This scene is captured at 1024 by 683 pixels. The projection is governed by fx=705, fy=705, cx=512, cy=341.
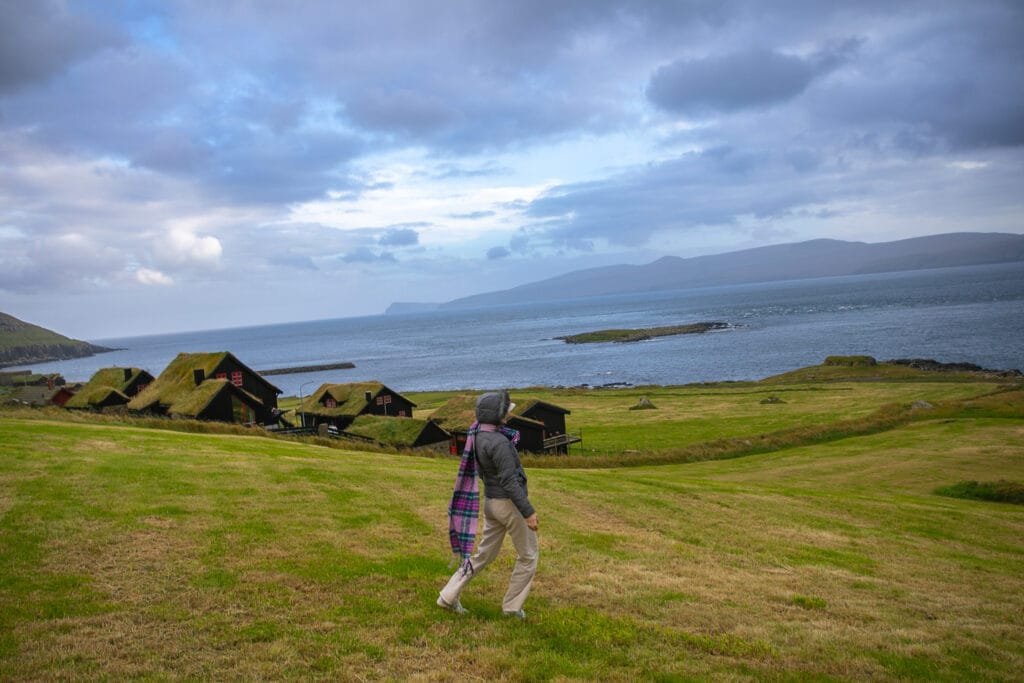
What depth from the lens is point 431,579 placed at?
38.1 ft

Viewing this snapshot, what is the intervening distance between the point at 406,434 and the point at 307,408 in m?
19.6

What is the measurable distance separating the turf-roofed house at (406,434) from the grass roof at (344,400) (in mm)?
8952

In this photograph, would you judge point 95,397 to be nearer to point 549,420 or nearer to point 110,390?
point 110,390

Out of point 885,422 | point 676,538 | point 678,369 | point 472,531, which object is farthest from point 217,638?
point 678,369

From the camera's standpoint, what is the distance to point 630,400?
93562 millimetres

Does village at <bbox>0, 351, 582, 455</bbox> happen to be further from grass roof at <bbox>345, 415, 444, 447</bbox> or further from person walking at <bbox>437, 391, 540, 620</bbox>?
person walking at <bbox>437, 391, 540, 620</bbox>

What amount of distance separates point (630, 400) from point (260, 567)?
8432 cm

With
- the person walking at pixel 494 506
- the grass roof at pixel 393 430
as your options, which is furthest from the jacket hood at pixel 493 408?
the grass roof at pixel 393 430

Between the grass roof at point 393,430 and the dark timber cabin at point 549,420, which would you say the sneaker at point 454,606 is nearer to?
the grass roof at point 393,430

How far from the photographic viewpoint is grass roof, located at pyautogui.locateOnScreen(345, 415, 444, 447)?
48281 millimetres

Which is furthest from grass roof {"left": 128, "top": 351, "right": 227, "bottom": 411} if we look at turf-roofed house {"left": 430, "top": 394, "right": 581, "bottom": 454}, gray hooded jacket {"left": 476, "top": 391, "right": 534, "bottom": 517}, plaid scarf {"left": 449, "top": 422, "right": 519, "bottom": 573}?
gray hooded jacket {"left": 476, "top": 391, "right": 534, "bottom": 517}

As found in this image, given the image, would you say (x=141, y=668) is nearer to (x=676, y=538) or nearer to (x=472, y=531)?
(x=472, y=531)

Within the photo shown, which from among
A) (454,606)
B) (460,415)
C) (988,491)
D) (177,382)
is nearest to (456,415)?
(460,415)

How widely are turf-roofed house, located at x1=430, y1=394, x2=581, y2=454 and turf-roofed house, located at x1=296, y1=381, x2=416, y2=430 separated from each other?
613cm
